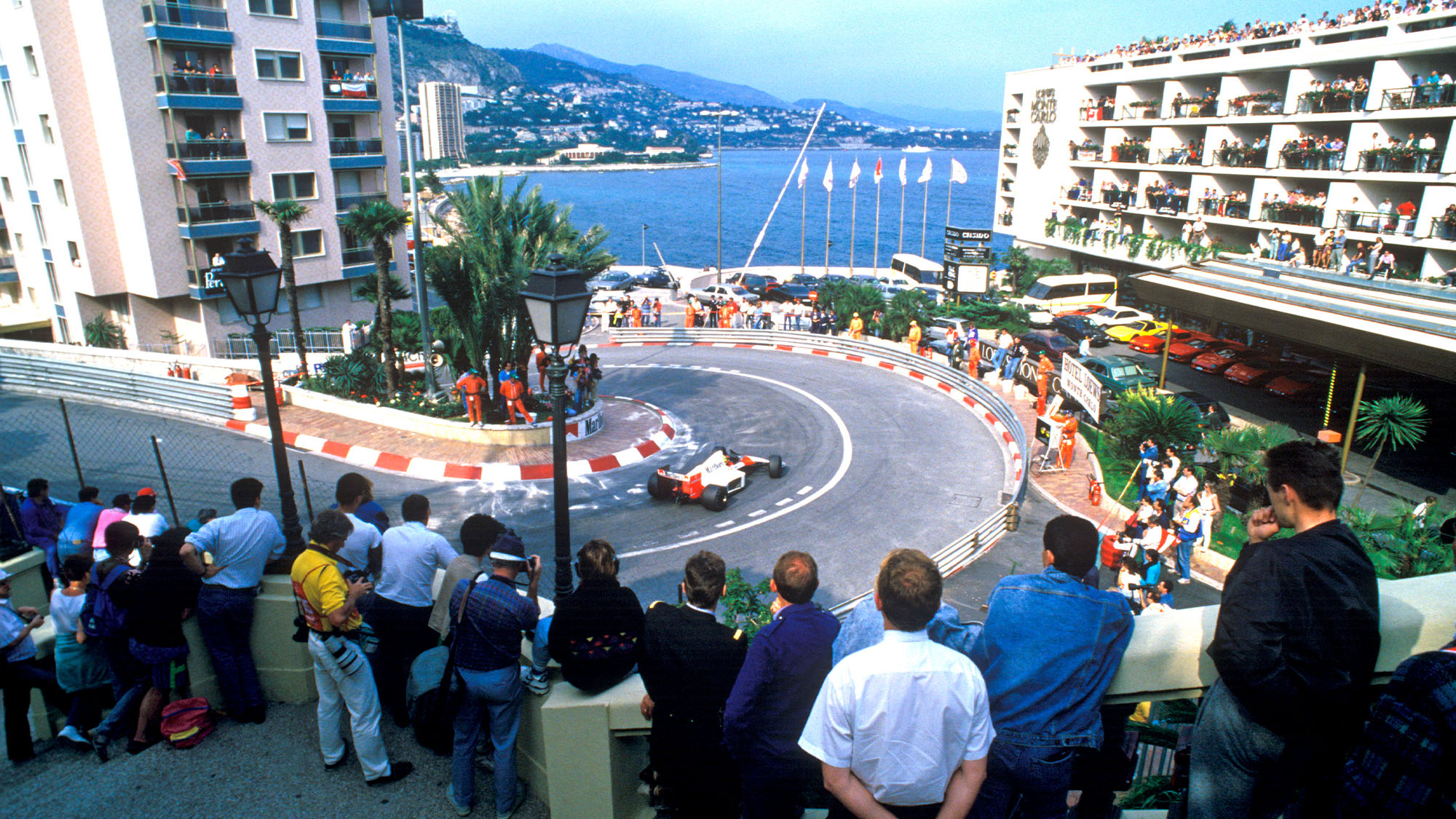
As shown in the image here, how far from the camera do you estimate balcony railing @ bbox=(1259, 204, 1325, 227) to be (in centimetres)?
3478

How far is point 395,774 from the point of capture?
5.04 m

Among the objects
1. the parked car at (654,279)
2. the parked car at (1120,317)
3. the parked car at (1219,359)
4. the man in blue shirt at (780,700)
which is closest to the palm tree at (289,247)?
the man in blue shirt at (780,700)

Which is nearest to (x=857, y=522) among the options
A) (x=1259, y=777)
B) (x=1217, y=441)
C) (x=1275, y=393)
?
(x=1217, y=441)

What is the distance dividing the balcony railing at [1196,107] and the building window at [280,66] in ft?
134

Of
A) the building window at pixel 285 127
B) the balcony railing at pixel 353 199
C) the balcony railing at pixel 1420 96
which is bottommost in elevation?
the balcony railing at pixel 353 199

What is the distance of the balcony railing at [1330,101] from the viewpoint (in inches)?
1303

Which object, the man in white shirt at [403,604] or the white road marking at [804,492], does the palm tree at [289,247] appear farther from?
the man in white shirt at [403,604]

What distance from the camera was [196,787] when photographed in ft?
16.2

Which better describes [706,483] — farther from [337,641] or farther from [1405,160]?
[1405,160]

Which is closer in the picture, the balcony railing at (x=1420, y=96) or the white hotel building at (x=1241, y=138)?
the balcony railing at (x=1420, y=96)

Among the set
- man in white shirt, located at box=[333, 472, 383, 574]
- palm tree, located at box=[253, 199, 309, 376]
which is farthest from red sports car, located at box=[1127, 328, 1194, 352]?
man in white shirt, located at box=[333, 472, 383, 574]

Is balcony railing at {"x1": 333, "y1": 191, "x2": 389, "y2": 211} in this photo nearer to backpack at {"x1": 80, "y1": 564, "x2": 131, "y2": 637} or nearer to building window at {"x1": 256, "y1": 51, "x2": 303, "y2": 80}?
building window at {"x1": 256, "y1": 51, "x2": 303, "y2": 80}

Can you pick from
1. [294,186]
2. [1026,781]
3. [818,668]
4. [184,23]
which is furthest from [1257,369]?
[184,23]

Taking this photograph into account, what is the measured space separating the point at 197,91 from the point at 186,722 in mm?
33177
